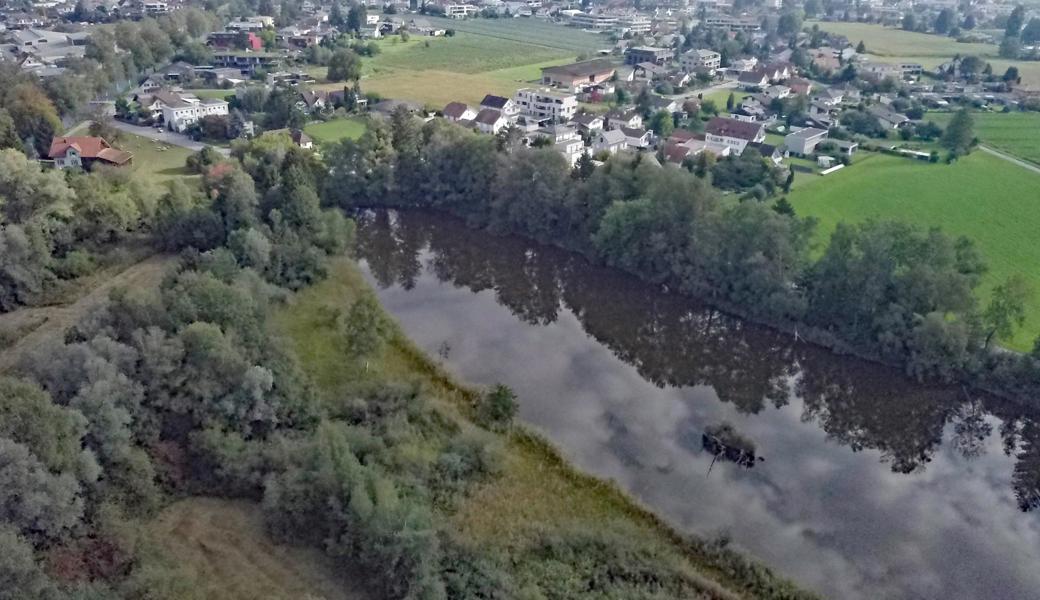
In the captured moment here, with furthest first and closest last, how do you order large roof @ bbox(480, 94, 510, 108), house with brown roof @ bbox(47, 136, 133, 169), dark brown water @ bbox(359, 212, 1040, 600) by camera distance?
large roof @ bbox(480, 94, 510, 108) < house with brown roof @ bbox(47, 136, 133, 169) < dark brown water @ bbox(359, 212, 1040, 600)

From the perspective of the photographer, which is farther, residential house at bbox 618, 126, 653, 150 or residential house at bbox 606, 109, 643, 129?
residential house at bbox 606, 109, 643, 129

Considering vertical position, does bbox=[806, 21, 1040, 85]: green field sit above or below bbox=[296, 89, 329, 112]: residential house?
above

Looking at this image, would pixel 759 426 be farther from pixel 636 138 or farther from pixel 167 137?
pixel 167 137

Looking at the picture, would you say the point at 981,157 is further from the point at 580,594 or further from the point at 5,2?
the point at 5,2

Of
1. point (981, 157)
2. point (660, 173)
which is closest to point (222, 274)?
point (660, 173)

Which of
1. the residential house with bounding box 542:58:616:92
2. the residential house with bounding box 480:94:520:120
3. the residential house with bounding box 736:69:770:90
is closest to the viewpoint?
the residential house with bounding box 480:94:520:120

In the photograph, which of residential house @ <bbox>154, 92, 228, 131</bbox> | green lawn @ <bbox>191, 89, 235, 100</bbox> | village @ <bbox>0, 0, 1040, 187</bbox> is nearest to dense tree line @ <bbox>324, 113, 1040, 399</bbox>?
village @ <bbox>0, 0, 1040, 187</bbox>

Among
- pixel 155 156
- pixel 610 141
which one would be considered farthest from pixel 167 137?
pixel 610 141

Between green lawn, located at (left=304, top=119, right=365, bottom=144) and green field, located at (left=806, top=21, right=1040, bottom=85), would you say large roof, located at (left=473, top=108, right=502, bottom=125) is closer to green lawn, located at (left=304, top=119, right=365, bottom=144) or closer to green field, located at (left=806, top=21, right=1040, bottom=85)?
green lawn, located at (left=304, top=119, right=365, bottom=144)
